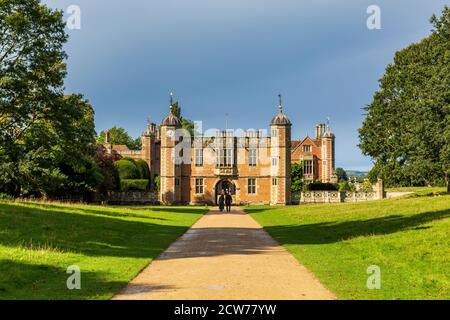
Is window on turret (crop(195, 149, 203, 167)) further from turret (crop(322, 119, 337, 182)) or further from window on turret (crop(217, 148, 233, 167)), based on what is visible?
turret (crop(322, 119, 337, 182))

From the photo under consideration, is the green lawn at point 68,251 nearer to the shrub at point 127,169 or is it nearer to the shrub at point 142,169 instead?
the shrub at point 127,169

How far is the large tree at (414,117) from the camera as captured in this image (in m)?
33.2

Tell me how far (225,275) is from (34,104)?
21683mm

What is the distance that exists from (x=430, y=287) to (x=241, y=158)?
46458 millimetres

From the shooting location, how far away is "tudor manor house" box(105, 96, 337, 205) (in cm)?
5344

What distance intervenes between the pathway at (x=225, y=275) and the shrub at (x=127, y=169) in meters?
49.4

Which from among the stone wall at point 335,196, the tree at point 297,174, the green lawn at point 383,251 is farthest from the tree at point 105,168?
the tree at point 297,174

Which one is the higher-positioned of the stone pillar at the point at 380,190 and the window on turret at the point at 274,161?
the window on turret at the point at 274,161

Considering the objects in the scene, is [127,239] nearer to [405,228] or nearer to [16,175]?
[405,228]

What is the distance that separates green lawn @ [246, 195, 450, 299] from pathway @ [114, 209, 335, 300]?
19.8 inches

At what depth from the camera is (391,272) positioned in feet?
36.1

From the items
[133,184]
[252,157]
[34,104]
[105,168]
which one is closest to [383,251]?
[34,104]

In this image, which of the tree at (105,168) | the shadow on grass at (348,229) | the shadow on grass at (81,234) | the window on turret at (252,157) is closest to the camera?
the shadow on grass at (81,234)

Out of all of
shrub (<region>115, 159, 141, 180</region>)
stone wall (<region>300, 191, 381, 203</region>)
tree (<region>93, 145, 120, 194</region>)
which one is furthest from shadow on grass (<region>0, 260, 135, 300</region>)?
shrub (<region>115, 159, 141, 180</region>)
